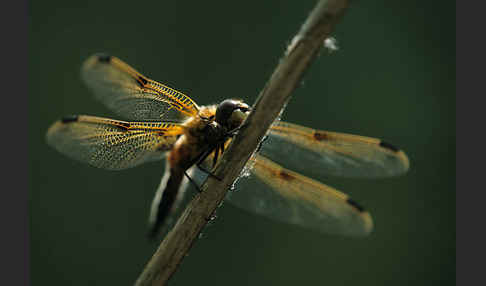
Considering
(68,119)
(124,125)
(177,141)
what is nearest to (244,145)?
(177,141)

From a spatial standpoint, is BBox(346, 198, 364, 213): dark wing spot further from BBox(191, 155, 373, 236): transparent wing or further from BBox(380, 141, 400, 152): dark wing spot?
BBox(380, 141, 400, 152): dark wing spot

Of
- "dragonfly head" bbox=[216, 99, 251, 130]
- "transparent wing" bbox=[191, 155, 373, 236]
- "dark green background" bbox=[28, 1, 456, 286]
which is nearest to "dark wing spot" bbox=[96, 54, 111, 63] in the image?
"dragonfly head" bbox=[216, 99, 251, 130]

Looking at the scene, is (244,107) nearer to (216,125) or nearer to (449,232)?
(216,125)

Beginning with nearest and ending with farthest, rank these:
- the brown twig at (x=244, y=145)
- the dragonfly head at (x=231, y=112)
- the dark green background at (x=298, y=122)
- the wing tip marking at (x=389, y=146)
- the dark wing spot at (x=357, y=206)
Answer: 1. the brown twig at (x=244, y=145)
2. the dragonfly head at (x=231, y=112)
3. the wing tip marking at (x=389, y=146)
4. the dark wing spot at (x=357, y=206)
5. the dark green background at (x=298, y=122)

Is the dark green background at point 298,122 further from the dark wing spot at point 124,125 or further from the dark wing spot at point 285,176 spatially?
the dark wing spot at point 124,125

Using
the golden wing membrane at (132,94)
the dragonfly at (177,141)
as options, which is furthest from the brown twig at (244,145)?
the golden wing membrane at (132,94)

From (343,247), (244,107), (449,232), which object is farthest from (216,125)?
(449,232)

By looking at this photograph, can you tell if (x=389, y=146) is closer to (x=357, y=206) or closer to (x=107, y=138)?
(x=357, y=206)
